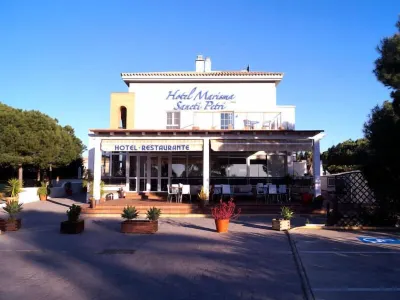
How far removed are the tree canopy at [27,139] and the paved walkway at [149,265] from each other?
1287 centimetres

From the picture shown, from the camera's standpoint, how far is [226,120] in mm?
22891

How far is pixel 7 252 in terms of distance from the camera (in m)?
9.23

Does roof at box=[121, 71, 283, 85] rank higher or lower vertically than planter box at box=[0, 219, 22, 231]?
higher

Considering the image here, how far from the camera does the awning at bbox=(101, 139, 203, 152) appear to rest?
18.4m

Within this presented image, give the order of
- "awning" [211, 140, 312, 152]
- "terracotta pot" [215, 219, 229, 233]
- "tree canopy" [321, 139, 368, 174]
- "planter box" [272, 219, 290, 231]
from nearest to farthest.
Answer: "terracotta pot" [215, 219, 229, 233], "planter box" [272, 219, 290, 231], "awning" [211, 140, 312, 152], "tree canopy" [321, 139, 368, 174]

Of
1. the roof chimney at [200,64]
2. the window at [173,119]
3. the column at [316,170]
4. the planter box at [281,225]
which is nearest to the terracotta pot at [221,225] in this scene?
the planter box at [281,225]

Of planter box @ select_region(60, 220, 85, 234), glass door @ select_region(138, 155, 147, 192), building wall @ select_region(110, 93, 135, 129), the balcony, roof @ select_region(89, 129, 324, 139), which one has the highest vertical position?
building wall @ select_region(110, 93, 135, 129)

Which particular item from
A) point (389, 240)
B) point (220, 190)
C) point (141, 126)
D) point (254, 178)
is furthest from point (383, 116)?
point (141, 126)

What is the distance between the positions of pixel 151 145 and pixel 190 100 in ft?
19.3

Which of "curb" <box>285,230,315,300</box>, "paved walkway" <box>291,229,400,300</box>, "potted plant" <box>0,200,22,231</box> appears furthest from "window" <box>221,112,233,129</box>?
"curb" <box>285,230,315,300</box>

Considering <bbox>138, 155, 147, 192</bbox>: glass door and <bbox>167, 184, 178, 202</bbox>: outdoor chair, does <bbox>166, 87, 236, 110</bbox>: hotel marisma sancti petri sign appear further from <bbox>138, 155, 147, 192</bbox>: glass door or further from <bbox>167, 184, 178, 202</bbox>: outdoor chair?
<bbox>167, 184, 178, 202</bbox>: outdoor chair

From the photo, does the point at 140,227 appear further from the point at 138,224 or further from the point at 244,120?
the point at 244,120

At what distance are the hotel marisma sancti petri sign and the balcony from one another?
0.59 metres

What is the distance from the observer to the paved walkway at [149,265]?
6.11 m
